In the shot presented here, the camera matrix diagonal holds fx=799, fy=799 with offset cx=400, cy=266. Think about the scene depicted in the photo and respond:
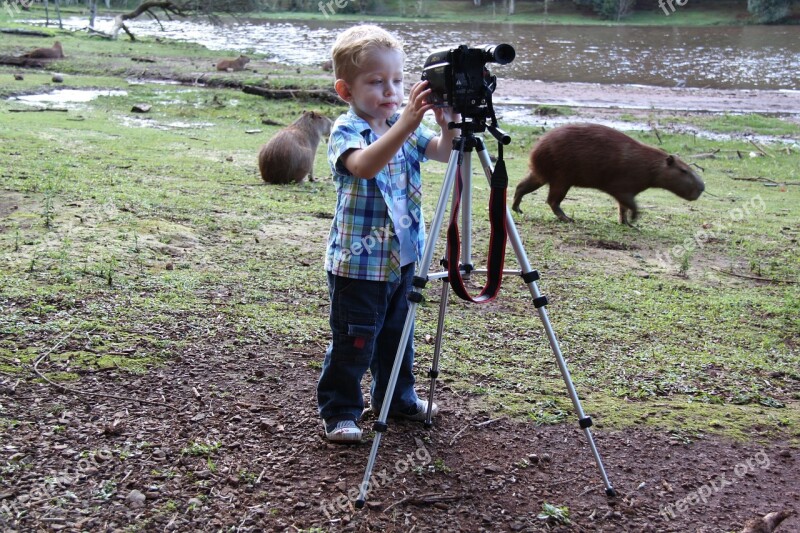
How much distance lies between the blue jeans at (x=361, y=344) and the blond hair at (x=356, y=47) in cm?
75

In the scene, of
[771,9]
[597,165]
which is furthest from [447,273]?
[771,9]

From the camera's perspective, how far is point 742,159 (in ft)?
39.7

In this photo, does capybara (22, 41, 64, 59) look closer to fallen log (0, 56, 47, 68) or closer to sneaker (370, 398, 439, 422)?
fallen log (0, 56, 47, 68)

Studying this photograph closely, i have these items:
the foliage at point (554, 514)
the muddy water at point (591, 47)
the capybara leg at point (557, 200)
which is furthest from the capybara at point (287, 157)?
the muddy water at point (591, 47)

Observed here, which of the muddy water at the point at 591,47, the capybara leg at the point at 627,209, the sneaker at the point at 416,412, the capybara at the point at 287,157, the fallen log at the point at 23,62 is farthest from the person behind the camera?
the muddy water at the point at 591,47

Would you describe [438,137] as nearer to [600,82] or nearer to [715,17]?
[600,82]

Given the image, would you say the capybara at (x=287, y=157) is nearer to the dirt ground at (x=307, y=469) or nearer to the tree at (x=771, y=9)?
the dirt ground at (x=307, y=469)

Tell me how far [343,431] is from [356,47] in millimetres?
1414

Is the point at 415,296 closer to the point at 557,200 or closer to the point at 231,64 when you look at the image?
the point at 557,200

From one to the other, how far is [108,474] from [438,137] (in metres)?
1.67

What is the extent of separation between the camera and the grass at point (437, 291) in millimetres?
3693

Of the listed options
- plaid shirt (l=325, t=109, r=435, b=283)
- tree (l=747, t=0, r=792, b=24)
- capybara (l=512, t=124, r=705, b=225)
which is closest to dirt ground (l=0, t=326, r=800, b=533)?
plaid shirt (l=325, t=109, r=435, b=283)

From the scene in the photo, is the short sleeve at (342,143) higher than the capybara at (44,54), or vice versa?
the capybara at (44,54)

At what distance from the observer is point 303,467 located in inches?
115
